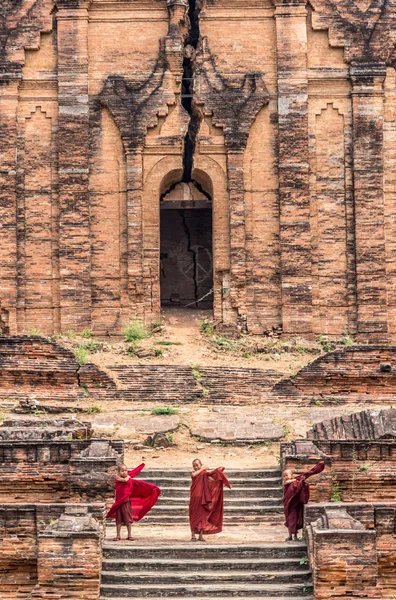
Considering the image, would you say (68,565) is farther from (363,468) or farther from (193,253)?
(193,253)

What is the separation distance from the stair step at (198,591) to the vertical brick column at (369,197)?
A: 47.7 feet

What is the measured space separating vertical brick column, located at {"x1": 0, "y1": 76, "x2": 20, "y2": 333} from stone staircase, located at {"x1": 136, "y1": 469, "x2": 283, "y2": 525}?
415 inches

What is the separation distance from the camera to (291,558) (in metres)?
15.2

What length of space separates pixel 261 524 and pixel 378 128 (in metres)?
13.9

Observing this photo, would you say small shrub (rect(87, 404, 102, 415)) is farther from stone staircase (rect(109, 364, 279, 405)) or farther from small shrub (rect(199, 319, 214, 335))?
small shrub (rect(199, 319, 214, 335))

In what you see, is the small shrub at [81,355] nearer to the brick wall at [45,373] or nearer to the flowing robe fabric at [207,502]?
the brick wall at [45,373]

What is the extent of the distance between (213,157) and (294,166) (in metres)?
1.87

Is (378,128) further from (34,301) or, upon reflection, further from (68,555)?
(68,555)

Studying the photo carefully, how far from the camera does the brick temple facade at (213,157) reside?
28.5 meters

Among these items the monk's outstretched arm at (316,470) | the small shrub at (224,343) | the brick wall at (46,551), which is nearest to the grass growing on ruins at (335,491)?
the monk's outstretched arm at (316,470)

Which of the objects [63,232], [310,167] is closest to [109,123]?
[63,232]

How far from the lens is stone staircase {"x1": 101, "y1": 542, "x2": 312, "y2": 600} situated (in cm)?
1442

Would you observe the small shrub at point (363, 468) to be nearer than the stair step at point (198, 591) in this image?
No

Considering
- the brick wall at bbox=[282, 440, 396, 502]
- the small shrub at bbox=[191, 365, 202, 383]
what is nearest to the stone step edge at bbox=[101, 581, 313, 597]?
the brick wall at bbox=[282, 440, 396, 502]
